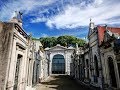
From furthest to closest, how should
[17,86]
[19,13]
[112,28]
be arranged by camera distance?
[112,28], [19,13], [17,86]

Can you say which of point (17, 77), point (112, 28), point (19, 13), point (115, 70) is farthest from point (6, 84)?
point (112, 28)

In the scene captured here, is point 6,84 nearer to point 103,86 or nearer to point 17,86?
point 17,86

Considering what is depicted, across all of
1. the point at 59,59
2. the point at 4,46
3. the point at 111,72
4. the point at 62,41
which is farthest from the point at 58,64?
the point at 4,46

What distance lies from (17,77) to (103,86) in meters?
8.54

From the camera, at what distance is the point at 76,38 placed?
5500 cm

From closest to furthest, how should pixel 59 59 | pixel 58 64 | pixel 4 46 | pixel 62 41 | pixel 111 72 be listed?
pixel 4 46 → pixel 111 72 → pixel 58 64 → pixel 59 59 → pixel 62 41

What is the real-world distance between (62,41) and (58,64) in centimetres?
1439

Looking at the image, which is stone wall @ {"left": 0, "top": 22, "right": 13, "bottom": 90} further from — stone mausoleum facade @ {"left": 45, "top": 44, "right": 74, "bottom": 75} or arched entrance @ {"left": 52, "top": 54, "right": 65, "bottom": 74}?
arched entrance @ {"left": 52, "top": 54, "right": 65, "bottom": 74}

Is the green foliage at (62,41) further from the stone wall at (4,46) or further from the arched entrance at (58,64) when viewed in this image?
the stone wall at (4,46)

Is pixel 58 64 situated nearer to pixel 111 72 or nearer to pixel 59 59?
pixel 59 59

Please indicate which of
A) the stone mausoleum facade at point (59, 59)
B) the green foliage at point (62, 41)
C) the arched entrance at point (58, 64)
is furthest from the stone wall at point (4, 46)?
the green foliage at point (62, 41)

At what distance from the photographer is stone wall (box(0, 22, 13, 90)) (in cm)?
745

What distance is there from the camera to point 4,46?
7.87 meters

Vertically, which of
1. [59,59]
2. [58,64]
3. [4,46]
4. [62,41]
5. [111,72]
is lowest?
[111,72]
